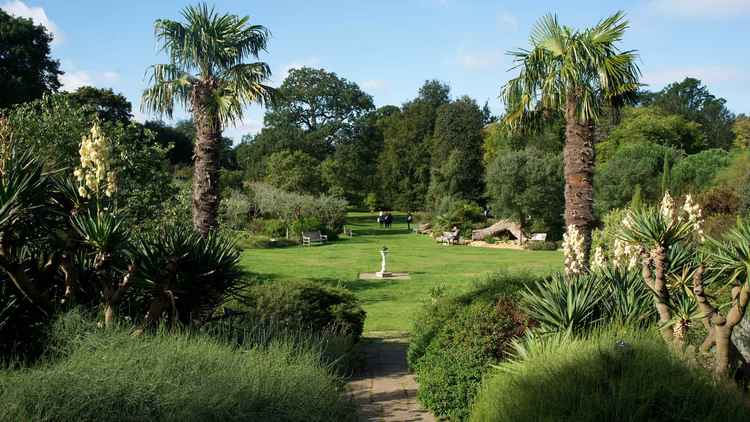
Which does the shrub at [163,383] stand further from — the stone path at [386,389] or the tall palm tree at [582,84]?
the tall palm tree at [582,84]

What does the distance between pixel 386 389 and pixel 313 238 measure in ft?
107

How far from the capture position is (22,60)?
135 feet

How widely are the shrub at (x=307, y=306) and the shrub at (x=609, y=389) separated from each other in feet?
13.5

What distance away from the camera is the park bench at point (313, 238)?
39156mm

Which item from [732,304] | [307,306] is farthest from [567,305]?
[307,306]

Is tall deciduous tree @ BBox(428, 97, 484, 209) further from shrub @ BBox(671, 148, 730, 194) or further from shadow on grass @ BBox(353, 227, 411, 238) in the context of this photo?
shrub @ BBox(671, 148, 730, 194)

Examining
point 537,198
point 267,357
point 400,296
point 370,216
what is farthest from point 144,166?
point 370,216

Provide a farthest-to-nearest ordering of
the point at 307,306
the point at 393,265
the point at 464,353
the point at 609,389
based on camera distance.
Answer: the point at 393,265 < the point at 307,306 < the point at 464,353 < the point at 609,389

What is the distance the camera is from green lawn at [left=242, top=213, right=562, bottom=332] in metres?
16.4

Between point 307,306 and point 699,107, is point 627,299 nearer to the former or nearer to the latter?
point 307,306

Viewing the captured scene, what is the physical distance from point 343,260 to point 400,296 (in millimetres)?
11057

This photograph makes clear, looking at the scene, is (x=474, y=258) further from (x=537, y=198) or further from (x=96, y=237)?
(x=96, y=237)

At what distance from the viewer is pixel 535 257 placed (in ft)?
105

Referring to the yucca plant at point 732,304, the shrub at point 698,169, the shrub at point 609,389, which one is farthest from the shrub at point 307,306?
the shrub at point 698,169
